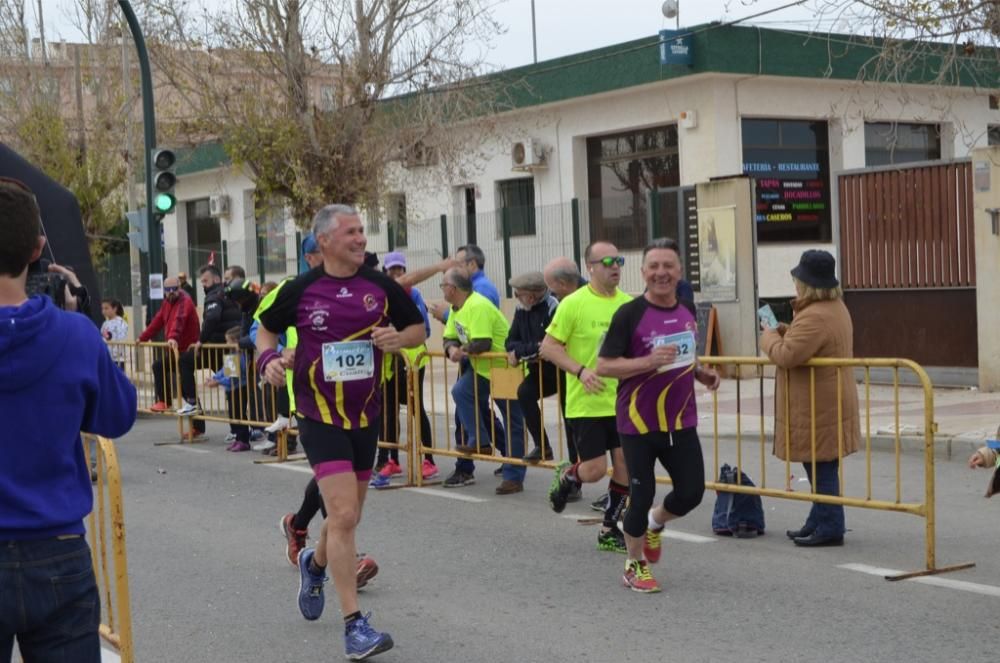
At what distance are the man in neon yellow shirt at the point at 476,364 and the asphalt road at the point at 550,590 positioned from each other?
0.53 m

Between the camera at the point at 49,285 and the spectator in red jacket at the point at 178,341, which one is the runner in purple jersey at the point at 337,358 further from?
the spectator in red jacket at the point at 178,341

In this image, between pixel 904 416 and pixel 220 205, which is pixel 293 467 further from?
pixel 220 205

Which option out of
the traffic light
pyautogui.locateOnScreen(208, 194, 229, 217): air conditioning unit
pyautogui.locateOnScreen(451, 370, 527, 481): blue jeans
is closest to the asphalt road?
pyautogui.locateOnScreen(451, 370, 527, 481): blue jeans

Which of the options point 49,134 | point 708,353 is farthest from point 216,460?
point 49,134

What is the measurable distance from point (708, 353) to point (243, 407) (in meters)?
7.53

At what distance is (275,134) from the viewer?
22203 mm

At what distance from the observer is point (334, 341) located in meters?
6.54

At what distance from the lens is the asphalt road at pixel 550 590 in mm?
6371

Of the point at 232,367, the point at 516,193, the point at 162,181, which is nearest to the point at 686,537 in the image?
the point at 232,367

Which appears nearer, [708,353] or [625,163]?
[708,353]

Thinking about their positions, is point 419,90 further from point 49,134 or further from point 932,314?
point 49,134

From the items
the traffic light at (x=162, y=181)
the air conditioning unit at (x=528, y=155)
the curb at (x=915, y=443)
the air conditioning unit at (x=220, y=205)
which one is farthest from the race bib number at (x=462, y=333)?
the air conditioning unit at (x=220, y=205)

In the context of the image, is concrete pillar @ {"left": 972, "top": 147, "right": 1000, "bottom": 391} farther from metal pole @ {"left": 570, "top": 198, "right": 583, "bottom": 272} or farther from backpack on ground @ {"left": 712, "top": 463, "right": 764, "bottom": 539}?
backpack on ground @ {"left": 712, "top": 463, "right": 764, "bottom": 539}

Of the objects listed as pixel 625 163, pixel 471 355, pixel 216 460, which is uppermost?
pixel 625 163
